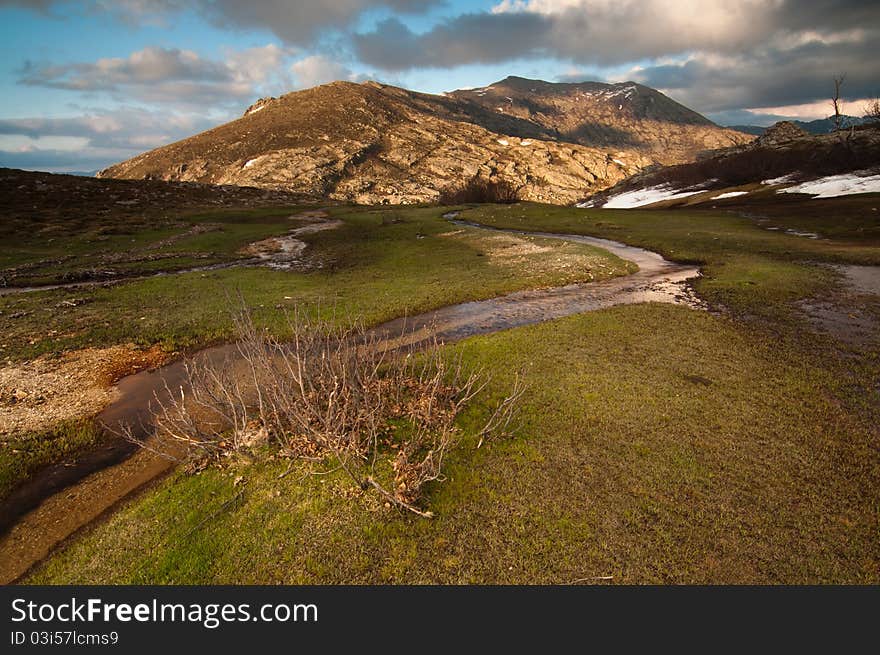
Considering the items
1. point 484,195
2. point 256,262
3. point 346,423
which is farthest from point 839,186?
point 346,423

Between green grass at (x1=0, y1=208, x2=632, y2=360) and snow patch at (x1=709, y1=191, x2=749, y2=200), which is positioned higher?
snow patch at (x1=709, y1=191, x2=749, y2=200)

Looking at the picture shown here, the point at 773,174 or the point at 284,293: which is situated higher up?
the point at 773,174

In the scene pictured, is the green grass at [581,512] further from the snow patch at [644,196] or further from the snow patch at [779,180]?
the snow patch at [644,196]

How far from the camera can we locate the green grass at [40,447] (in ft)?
37.5

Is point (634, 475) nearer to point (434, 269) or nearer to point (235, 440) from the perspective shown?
point (235, 440)

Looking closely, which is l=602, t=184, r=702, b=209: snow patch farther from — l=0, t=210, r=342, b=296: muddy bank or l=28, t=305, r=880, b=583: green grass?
l=28, t=305, r=880, b=583: green grass

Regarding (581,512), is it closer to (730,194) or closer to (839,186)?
(839,186)

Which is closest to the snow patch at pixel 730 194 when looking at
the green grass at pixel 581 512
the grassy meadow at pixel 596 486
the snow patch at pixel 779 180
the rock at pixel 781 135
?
the snow patch at pixel 779 180

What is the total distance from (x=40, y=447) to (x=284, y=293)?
17.0 meters

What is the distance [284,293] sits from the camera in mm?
28406

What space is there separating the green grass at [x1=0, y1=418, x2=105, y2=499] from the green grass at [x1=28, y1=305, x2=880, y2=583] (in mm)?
3958

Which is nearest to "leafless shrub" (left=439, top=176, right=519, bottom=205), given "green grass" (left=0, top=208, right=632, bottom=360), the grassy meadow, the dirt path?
"green grass" (left=0, top=208, right=632, bottom=360)

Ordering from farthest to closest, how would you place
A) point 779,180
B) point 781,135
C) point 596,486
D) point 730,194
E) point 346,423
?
point 781,135 → point 779,180 → point 730,194 → point 346,423 → point 596,486

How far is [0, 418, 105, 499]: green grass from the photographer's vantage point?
11422 mm
